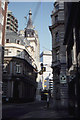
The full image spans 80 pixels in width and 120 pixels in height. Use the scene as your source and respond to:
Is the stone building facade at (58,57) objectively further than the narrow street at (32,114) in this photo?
Yes

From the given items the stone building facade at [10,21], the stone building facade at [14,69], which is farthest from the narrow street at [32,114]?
the stone building facade at [10,21]

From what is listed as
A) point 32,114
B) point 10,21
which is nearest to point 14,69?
point 32,114

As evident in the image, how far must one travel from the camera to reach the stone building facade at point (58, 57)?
78.7ft

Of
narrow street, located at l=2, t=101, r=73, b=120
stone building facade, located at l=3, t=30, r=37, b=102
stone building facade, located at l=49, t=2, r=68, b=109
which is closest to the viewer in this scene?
narrow street, located at l=2, t=101, r=73, b=120

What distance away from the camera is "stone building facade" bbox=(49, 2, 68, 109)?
24.0 meters

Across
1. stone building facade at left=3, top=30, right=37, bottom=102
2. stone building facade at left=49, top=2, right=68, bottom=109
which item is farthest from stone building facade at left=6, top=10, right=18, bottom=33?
stone building facade at left=49, top=2, right=68, bottom=109

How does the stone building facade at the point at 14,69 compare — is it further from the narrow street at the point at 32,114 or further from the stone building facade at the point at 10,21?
the stone building facade at the point at 10,21

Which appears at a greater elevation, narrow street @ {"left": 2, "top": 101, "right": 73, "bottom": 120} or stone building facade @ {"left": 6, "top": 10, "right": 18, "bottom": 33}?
stone building facade @ {"left": 6, "top": 10, "right": 18, "bottom": 33}

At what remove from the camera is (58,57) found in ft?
88.6

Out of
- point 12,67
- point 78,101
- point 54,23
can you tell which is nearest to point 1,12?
point 54,23

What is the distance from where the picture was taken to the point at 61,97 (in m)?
23.8

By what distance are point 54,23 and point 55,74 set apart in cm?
883

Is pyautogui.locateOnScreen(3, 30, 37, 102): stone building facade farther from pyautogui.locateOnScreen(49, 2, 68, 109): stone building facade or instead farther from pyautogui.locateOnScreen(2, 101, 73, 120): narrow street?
pyautogui.locateOnScreen(2, 101, 73, 120): narrow street

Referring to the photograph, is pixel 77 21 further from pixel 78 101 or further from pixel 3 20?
pixel 3 20
